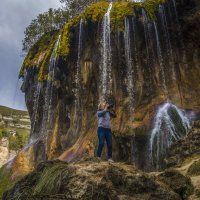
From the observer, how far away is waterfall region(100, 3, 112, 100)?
1975cm

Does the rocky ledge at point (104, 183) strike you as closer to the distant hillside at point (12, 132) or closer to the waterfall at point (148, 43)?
the waterfall at point (148, 43)

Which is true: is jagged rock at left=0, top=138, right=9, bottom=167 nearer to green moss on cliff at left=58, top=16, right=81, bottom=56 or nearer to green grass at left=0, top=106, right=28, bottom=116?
green grass at left=0, top=106, right=28, bottom=116

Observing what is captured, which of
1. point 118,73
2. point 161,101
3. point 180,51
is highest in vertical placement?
point 180,51

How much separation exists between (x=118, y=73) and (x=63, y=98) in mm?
5241

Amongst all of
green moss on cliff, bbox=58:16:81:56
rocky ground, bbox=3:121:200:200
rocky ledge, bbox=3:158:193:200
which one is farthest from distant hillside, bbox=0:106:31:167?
rocky ledge, bbox=3:158:193:200

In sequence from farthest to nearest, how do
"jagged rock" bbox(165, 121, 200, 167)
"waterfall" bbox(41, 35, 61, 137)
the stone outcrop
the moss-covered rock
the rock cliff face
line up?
the stone outcrop, "waterfall" bbox(41, 35, 61, 137), the rock cliff face, "jagged rock" bbox(165, 121, 200, 167), the moss-covered rock

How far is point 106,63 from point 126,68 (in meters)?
1.19

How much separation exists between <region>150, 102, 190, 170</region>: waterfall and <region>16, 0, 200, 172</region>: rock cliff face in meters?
0.68

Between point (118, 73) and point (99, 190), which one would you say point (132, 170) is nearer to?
point (99, 190)

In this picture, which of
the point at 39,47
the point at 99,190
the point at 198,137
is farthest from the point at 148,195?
the point at 39,47

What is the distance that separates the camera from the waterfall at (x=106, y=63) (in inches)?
778

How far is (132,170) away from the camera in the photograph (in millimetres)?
6254

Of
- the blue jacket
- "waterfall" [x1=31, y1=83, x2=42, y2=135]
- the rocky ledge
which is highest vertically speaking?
"waterfall" [x1=31, y1=83, x2=42, y2=135]

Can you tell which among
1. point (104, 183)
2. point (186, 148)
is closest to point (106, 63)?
point (186, 148)
